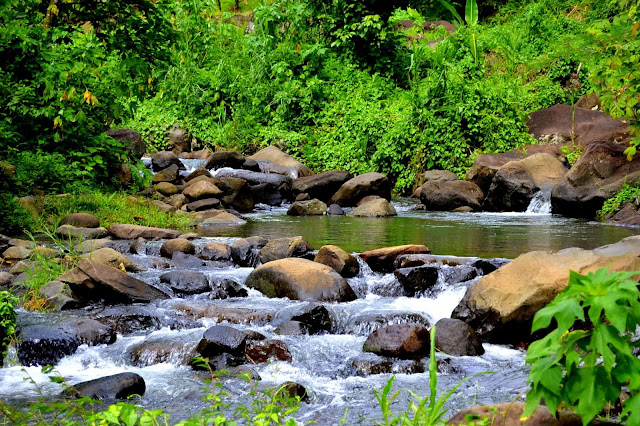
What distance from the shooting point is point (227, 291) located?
735 cm

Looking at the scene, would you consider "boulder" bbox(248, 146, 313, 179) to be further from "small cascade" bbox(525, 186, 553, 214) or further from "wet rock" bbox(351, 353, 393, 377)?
"wet rock" bbox(351, 353, 393, 377)

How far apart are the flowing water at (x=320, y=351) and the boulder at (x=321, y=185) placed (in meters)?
5.52

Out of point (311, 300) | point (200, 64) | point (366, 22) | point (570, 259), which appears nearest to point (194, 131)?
point (200, 64)

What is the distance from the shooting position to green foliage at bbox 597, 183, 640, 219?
12344 mm

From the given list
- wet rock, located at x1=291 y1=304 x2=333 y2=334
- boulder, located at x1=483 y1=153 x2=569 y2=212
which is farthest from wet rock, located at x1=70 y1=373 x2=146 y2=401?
boulder, located at x1=483 y1=153 x2=569 y2=212

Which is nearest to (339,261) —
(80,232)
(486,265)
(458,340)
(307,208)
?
(486,265)

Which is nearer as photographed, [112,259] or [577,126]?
[112,259]

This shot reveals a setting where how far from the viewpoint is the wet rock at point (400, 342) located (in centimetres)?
538

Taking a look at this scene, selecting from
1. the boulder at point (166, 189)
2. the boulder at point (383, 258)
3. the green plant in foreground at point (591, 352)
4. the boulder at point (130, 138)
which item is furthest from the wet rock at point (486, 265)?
the boulder at point (130, 138)

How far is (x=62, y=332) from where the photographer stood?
566cm

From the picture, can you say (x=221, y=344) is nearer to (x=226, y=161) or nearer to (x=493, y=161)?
(x=493, y=161)

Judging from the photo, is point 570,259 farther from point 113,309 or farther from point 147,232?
point 147,232

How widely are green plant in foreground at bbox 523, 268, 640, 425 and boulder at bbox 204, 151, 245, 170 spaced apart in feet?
49.0

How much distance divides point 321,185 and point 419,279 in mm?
8423
